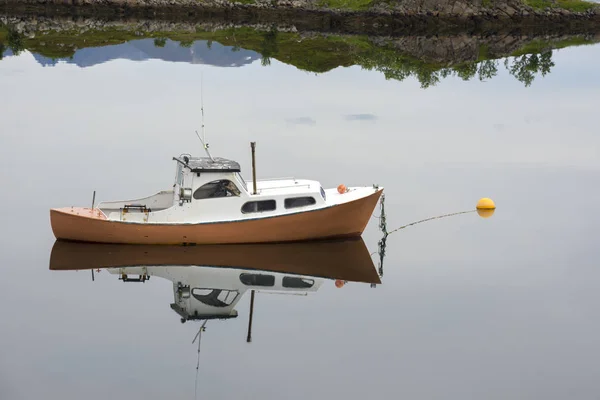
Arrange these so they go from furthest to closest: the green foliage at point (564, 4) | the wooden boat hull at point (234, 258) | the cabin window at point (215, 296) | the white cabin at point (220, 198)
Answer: the green foliage at point (564, 4) < the white cabin at point (220, 198) < the wooden boat hull at point (234, 258) < the cabin window at point (215, 296)

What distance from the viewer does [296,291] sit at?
37.5 meters

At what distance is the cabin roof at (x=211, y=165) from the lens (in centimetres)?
3972

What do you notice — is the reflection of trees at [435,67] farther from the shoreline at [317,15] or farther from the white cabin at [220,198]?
the white cabin at [220,198]

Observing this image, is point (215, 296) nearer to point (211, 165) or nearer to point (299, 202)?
point (211, 165)

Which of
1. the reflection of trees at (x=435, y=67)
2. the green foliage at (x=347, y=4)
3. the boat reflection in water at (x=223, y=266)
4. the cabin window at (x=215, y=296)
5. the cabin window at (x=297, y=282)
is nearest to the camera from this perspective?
the cabin window at (x=215, y=296)

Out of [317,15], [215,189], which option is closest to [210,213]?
[215,189]

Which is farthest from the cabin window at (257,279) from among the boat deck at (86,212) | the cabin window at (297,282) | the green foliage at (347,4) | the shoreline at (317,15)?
the green foliage at (347,4)

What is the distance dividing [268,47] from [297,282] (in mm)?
70229

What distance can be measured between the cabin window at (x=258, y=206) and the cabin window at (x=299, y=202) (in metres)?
0.60

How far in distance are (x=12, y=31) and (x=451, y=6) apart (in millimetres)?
55019

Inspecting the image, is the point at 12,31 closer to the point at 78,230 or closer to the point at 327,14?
the point at 327,14

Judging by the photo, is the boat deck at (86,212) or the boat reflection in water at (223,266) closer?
the boat reflection in water at (223,266)

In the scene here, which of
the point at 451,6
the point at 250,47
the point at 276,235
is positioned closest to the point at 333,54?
the point at 250,47

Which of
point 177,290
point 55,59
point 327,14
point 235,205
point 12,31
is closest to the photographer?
point 177,290
